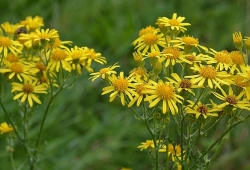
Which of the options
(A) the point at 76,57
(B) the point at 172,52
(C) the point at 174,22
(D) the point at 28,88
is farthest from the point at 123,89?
(D) the point at 28,88

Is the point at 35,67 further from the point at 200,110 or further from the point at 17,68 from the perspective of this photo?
the point at 200,110

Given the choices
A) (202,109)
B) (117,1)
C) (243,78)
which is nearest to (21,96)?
(202,109)

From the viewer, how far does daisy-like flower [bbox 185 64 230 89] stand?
2188 millimetres

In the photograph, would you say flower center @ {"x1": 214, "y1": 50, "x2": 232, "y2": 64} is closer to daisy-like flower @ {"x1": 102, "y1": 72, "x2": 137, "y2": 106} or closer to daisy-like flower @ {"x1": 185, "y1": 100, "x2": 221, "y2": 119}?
daisy-like flower @ {"x1": 185, "y1": 100, "x2": 221, "y2": 119}

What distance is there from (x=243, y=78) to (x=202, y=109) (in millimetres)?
253

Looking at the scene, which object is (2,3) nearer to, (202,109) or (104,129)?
(104,129)

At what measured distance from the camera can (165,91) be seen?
6.94ft

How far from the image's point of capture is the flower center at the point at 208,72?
220 cm

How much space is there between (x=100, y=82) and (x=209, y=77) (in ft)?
9.30

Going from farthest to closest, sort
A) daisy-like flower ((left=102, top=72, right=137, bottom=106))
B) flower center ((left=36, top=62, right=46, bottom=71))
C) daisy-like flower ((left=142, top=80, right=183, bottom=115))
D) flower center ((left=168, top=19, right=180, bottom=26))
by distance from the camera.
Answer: flower center ((left=36, top=62, right=46, bottom=71)) < flower center ((left=168, top=19, right=180, bottom=26)) < daisy-like flower ((left=102, top=72, right=137, bottom=106)) < daisy-like flower ((left=142, top=80, right=183, bottom=115))

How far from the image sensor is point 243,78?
7.27 feet

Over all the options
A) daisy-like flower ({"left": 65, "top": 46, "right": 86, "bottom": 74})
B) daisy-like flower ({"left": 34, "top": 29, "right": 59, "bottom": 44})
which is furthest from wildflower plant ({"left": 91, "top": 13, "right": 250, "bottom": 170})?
daisy-like flower ({"left": 34, "top": 29, "right": 59, "bottom": 44})

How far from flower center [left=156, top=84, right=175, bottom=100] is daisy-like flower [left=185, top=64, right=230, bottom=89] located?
0.42ft

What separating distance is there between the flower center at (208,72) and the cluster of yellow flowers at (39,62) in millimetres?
662
